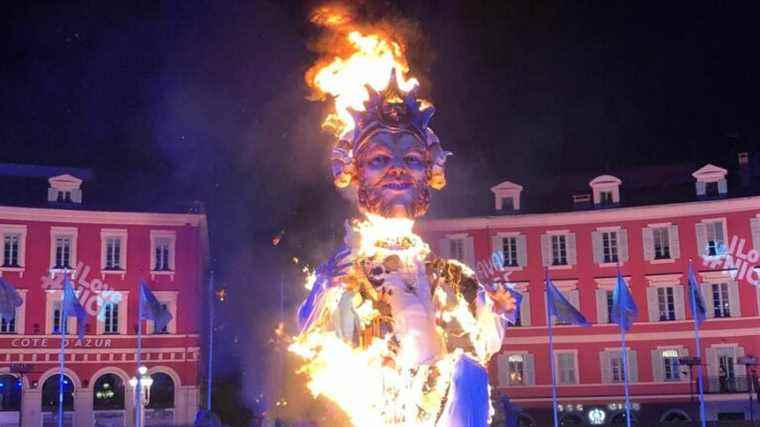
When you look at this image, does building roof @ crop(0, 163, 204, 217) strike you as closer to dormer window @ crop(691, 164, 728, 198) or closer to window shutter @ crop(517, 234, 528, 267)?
window shutter @ crop(517, 234, 528, 267)

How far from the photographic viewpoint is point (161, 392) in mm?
45656

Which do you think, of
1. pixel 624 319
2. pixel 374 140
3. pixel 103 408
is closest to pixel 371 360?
pixel 374 140

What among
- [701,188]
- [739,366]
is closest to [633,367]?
[739,366]

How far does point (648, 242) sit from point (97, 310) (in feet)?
88.3

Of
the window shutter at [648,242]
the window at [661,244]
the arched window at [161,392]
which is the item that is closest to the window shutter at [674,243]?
the window at [661,244]

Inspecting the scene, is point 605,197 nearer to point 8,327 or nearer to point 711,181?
point 711,181

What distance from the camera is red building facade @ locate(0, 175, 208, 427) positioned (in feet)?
145

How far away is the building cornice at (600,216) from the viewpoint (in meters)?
47.2

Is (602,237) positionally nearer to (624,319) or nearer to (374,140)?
(624,319)

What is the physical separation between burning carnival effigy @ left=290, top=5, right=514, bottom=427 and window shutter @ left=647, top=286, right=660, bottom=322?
3961 centimetres

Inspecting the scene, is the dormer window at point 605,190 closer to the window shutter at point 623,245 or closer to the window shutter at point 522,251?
the window shutter at point 623,245

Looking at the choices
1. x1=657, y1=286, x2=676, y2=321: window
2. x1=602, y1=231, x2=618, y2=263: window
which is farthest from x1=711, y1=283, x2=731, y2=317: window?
x1=602, y1=231, x2=618, y2=263: window

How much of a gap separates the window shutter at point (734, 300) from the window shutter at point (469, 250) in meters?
12.5

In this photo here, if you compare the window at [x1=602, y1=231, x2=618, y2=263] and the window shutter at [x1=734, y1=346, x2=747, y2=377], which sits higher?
the window at [x1=602, y1=231, x2=618, y2=263]
